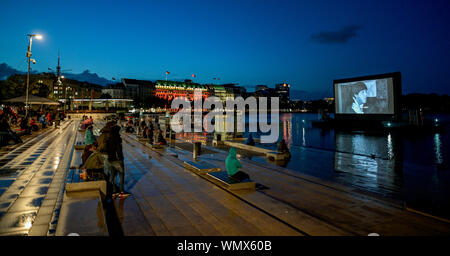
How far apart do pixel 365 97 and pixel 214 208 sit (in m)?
46.5

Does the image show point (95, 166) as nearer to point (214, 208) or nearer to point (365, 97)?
point (214, 208)

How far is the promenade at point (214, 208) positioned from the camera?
439 centimetres

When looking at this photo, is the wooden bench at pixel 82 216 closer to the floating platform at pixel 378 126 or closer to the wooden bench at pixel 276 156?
the wooden bench at pixel 276 156

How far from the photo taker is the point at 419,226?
486 cm

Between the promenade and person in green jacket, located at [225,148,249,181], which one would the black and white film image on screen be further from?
person in green jacket, located at [225,148,249,181]

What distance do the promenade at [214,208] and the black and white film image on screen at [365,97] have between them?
129ft

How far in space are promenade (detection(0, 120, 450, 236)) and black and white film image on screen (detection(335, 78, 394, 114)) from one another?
39.2 m

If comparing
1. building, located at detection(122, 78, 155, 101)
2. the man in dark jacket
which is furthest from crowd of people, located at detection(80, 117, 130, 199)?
building, located at detection(122, 78, 155, 101)

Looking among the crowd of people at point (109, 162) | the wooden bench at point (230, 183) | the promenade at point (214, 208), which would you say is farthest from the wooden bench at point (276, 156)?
the crowd of people at point (109, 162)

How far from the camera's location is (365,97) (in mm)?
43875

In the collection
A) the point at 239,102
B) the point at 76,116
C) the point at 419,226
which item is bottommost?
the point at 419,226
